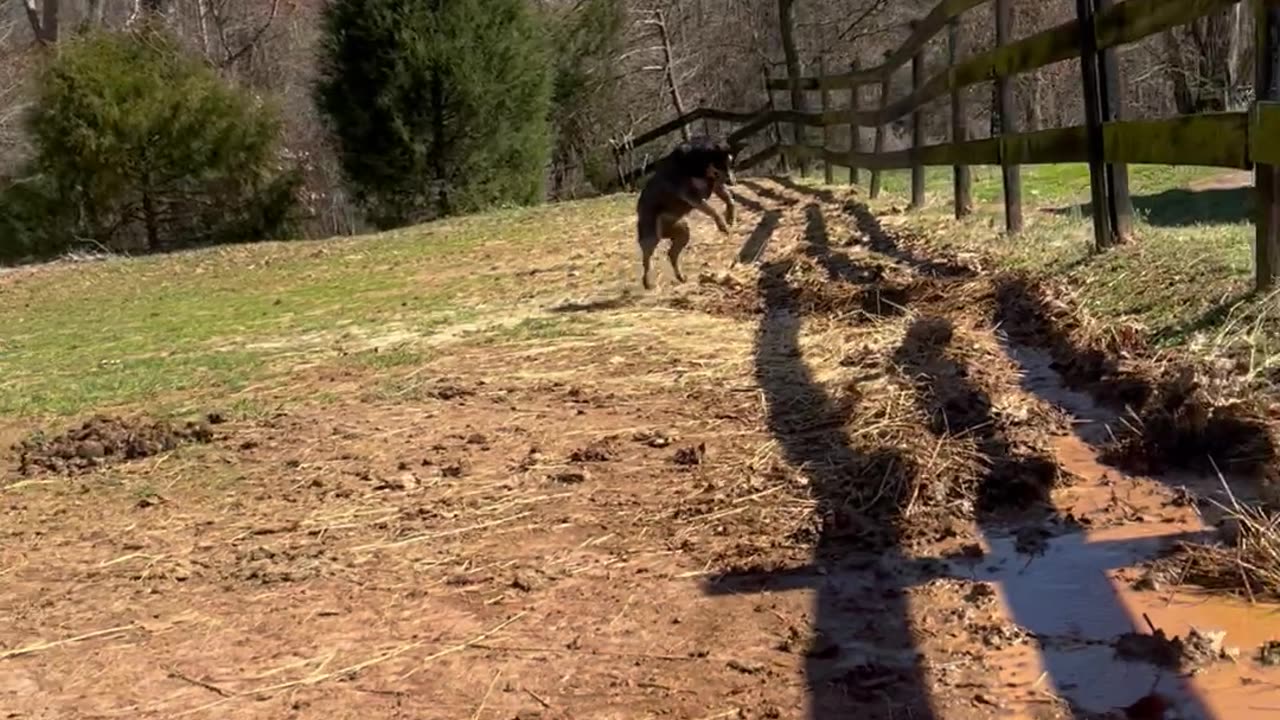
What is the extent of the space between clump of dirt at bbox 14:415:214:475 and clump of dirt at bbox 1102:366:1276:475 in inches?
149

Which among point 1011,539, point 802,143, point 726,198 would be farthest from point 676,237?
point 802,143

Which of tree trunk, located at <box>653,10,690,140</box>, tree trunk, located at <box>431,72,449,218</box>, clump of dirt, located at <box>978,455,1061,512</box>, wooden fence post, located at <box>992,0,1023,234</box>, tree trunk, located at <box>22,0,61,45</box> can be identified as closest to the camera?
clump of dirt, located at <box>978,455,1061,512</box>

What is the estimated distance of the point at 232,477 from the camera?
5145 mm

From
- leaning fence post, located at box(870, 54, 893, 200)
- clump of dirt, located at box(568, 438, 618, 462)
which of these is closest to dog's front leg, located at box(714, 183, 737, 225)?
leaning fence post, located at box(870, 54, 893, 200)

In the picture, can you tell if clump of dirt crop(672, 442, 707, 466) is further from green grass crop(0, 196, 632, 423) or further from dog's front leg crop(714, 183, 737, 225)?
dog's front leg crop(714, 183, 737, 225)

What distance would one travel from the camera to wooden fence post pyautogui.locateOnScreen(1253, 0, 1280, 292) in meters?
4.66

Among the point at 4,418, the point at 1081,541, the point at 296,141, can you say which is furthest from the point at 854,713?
the point at 296,141

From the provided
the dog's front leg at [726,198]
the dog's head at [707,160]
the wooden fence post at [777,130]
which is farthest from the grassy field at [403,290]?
the wooden fence post at [777,130]

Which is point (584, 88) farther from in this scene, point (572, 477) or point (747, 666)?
point (747, 666)

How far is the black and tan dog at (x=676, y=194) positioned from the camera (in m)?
9.44

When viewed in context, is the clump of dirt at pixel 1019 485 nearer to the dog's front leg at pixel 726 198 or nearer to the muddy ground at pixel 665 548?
the muddy ground at pixel 665 548

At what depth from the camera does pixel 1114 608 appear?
295cm

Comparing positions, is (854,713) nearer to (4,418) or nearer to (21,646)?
(21,646)

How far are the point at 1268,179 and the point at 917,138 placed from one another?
7106 millimetres
